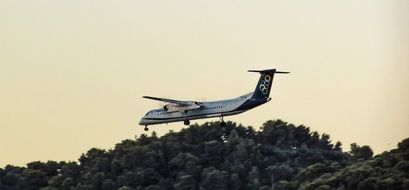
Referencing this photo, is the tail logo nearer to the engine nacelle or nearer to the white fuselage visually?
the white fuselage

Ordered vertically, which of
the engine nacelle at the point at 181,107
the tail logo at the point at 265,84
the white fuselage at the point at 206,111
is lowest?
the white fuselage at the point at 206,111

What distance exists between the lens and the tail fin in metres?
172

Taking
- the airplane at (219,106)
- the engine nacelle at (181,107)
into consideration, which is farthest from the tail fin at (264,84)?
the engine nacelle at (181,107)

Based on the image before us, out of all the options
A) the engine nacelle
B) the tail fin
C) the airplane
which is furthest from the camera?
the engine nacelle

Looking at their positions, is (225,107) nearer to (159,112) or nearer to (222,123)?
(222,123)

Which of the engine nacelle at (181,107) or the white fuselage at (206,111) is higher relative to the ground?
the engine nacelle at (181,107)

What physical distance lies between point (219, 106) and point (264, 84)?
6842 millimetres

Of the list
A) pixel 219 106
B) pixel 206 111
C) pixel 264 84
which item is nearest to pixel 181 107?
pixel 206 111

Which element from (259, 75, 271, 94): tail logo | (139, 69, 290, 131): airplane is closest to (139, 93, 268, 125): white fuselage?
(139, 69, 290, 131): airplane

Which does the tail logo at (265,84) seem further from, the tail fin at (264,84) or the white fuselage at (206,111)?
the white fuselage at (206,111)

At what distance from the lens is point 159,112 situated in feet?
602

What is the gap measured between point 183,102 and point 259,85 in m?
10.5

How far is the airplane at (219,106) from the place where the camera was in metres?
170

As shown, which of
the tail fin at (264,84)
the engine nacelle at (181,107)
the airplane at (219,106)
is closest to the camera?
the airplane at (219,106)
